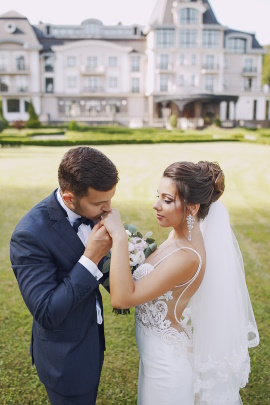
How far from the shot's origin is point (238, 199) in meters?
11.8

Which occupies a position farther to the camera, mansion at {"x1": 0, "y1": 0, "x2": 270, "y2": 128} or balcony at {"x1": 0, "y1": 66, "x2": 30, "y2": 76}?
balcony at {"x1": 0, "y1": 66, "x2": 30, "y2": 76}

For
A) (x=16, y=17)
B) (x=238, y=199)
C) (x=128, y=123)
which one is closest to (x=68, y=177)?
(x=238, y=199)

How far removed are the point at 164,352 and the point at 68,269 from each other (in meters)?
0.90

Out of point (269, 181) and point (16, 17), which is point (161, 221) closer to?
point (269, 181)

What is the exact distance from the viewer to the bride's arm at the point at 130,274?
2.13m

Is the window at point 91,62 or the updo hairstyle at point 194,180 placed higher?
the window at point 91,62

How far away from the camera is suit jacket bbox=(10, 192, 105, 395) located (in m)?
1.99

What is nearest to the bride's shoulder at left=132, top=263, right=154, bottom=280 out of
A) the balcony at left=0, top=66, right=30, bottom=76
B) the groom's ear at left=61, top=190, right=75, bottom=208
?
the groom's ear at left=61, top=190, right=75, bottom=208

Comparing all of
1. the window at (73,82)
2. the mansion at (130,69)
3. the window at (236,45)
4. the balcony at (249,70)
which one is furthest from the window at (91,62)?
the balcony at (249,70)

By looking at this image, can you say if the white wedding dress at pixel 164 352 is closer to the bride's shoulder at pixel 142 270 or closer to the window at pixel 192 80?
the bride's shoulder at pixel 142 270

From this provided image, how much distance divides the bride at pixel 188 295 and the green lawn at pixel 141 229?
1.42ft

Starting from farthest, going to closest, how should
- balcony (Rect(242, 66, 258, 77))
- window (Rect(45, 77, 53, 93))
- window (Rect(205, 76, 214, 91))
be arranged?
balcony (Rect(242, 66, 258, 77)) < window (Rect(45, 77, 53, 93)) < window (Rect(205, 76, 214, 91))

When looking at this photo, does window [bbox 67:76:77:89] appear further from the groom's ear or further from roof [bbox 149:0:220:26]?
the groom's ear

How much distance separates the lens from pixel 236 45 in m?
53.0
